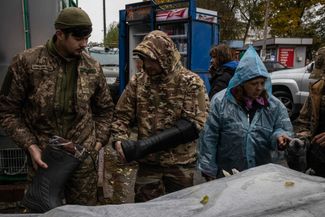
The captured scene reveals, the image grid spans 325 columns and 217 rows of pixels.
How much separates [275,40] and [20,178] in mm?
22070

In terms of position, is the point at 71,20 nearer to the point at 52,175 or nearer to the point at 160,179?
the point at 52,175

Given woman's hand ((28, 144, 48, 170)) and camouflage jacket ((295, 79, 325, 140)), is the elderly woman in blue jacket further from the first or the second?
woman's hand ((28, 144, 48, 170))

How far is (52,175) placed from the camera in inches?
88.4

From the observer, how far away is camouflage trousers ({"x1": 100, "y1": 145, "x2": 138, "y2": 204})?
4262 mm

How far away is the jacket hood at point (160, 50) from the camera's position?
8.39ft

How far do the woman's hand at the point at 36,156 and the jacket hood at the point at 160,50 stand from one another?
884 millimetres

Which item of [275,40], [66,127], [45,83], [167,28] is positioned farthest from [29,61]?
[275,40]

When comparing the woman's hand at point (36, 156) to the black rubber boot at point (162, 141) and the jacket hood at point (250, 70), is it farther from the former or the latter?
the jacket hood at point (250, 70)

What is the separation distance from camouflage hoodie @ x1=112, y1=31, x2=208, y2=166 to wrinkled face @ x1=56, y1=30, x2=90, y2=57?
37cm

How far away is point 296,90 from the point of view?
31.7 ft

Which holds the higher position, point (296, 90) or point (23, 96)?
point (23, 96)

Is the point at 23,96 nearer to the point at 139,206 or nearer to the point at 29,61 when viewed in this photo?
the point at 29,61

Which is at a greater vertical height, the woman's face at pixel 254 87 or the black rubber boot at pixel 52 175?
the woman's face at pixel 254 87

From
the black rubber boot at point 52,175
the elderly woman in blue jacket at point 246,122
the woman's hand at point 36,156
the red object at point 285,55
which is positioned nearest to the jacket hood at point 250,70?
the elderly woman in blue jacket at point 246,122
